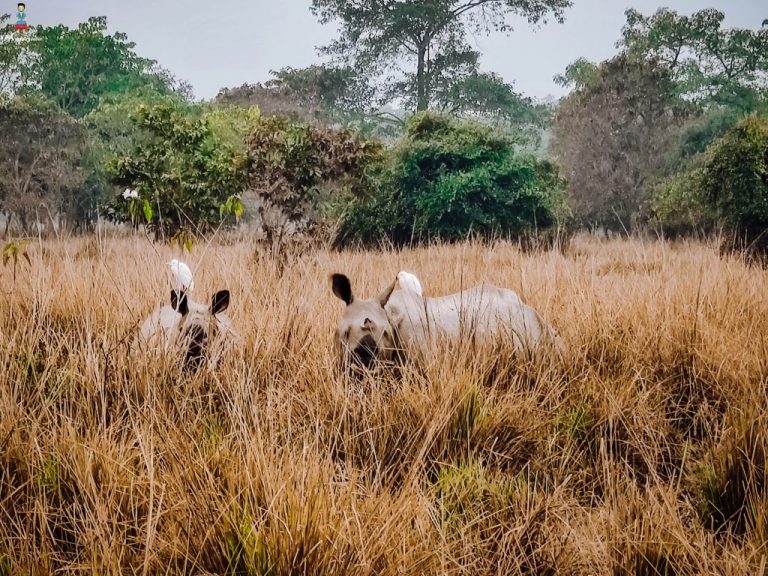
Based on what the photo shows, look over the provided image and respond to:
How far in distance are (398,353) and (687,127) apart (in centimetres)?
1818

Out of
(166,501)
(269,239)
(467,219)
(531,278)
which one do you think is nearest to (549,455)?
(166,501)

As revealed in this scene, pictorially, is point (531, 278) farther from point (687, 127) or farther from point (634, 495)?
point (687, 127)

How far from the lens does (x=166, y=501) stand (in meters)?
1.48

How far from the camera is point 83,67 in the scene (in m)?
22.7

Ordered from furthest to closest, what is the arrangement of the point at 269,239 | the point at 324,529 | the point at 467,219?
the point at 467,219 → the point at 269,239 → the point at 324,529

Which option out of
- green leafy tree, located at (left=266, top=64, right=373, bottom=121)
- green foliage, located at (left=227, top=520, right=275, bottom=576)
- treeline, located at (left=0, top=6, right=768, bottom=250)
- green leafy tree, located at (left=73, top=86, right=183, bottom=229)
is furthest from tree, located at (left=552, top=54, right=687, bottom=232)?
green foliage, located at (left=227, top=520, right=275, bottom=576)

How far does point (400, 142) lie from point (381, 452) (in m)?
11.8

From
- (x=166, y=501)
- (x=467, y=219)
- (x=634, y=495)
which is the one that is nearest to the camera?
(x=166, y=501)

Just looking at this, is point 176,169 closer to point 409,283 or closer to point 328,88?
point 409,283

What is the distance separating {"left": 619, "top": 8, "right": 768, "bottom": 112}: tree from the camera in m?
16.9

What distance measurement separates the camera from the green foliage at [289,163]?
8.63 m

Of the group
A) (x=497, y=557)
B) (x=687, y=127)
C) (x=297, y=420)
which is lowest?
(x=497, y=557)

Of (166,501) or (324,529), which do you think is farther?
(166,501)

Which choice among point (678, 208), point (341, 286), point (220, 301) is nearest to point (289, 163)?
point (220, 301)
